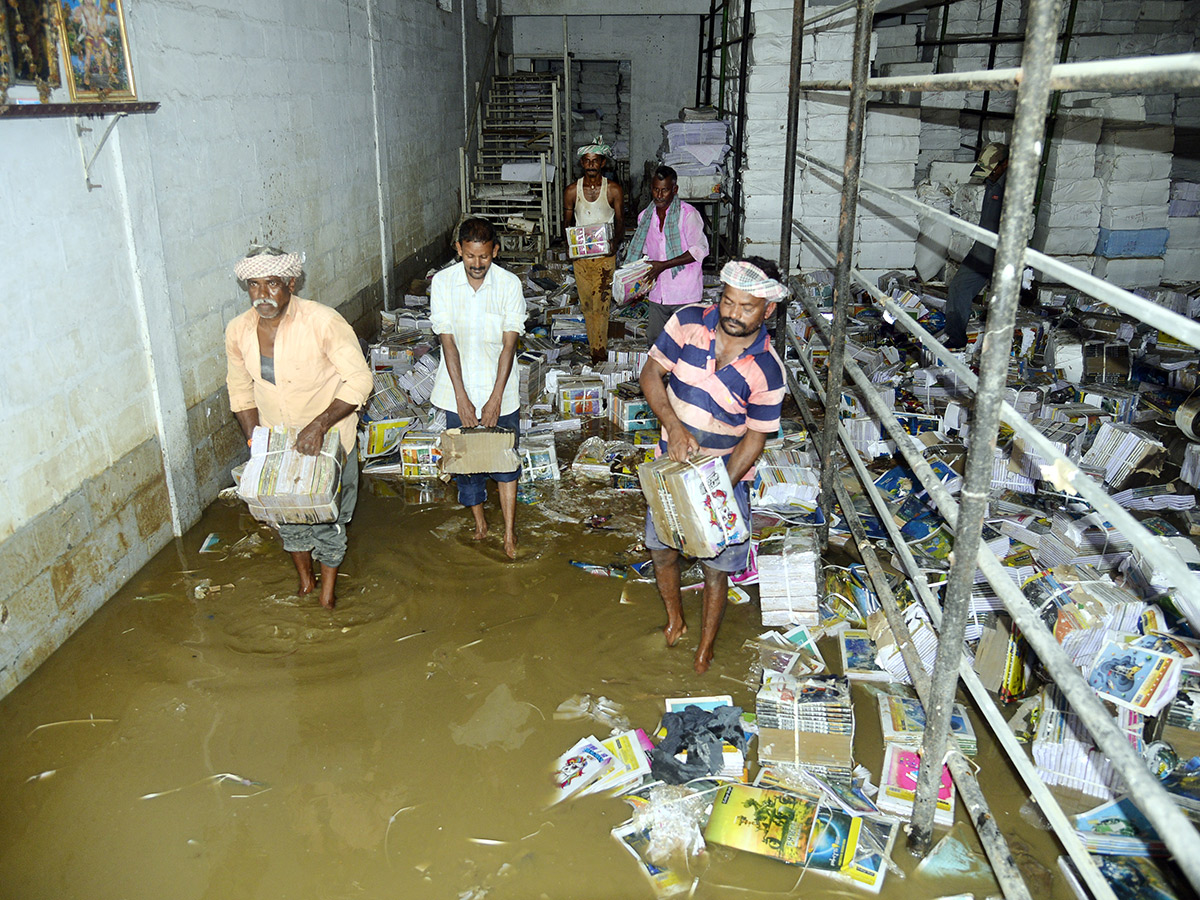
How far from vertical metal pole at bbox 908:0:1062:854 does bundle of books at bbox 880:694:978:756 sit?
42cm

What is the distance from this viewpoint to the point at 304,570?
3.76m

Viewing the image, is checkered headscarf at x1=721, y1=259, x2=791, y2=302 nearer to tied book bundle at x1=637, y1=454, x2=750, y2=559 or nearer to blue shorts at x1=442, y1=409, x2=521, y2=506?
tied book bundle at x1=637, y1=454, x2=750, y2=559

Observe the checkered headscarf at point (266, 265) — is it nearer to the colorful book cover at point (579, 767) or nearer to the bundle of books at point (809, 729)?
the colorful book cover at point (579, 767)

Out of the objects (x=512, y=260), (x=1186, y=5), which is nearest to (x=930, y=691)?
(x=512, y=260)

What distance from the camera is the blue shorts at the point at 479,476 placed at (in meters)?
4.05

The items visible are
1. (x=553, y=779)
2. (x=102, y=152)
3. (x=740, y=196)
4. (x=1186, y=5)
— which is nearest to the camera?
(x=553, y=779)

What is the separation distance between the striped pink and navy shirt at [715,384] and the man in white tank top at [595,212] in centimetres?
340

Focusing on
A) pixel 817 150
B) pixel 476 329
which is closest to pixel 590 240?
pixel 476 329

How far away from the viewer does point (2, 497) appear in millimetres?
3066

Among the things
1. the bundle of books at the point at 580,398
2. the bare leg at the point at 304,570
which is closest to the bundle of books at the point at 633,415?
the bundle of books at the point at 580,398

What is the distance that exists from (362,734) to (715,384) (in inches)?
70.4

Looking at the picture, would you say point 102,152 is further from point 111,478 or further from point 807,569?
point 807,569

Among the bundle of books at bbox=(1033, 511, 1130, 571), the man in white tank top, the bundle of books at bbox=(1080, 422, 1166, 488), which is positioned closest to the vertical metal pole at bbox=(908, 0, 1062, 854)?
the bundle of books at bbox=(1033, 511, 1130, 571)

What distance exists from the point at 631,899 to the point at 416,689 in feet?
3.95
